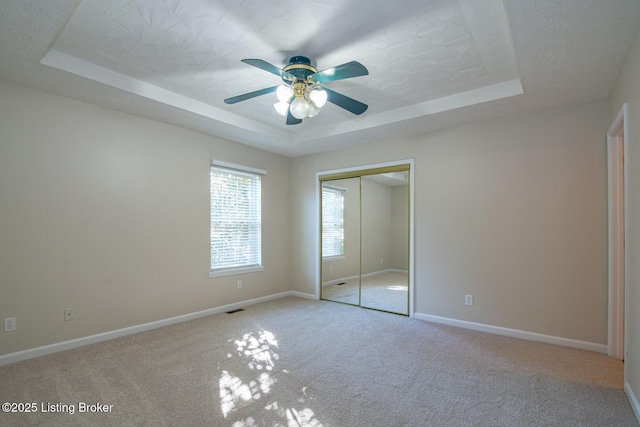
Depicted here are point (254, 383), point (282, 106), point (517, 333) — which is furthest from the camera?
point (517, 333)

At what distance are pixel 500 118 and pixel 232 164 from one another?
11.7 feet

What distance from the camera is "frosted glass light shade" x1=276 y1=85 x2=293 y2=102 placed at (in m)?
2.56

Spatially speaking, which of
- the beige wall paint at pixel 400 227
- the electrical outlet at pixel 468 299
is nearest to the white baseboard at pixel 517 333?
the electrical outlet at pixel 468 299

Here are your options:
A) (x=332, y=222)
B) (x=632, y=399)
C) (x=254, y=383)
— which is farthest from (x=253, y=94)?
(x=632, y=399)

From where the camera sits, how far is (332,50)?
2.57m

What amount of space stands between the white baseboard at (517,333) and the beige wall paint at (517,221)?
2.1 inches

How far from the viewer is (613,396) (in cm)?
231

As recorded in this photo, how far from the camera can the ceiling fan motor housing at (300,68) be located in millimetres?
2525

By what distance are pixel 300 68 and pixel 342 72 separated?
0.42 metres

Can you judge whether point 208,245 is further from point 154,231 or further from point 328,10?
point 328,10

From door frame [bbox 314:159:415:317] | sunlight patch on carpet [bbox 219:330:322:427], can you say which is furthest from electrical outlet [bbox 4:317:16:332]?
door frame [bbox 314:159:415:317]

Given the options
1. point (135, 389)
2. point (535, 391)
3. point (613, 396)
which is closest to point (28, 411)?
point (135, 389)

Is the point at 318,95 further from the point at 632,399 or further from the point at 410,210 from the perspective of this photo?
the point at 632,399

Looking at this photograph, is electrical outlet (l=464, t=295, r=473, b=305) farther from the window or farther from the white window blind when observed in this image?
the window
